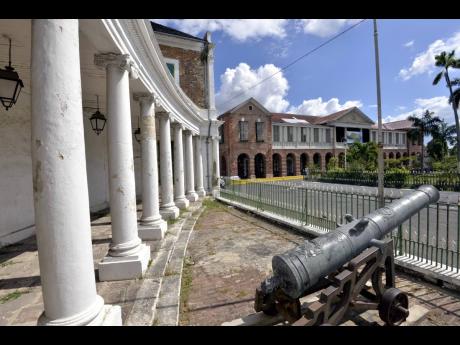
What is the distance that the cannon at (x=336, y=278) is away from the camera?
2.30 m

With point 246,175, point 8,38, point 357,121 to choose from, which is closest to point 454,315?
point 8,38

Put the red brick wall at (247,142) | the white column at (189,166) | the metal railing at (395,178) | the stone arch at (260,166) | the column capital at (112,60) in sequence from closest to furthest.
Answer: the column capital at (112,60)
the white column at (189,166)
the metal railing at (395,178)
the red brick wall at (247,142)
the stone arch at (260,166)

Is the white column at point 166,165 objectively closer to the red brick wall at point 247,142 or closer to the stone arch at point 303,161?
the red brick wall at point 247,142

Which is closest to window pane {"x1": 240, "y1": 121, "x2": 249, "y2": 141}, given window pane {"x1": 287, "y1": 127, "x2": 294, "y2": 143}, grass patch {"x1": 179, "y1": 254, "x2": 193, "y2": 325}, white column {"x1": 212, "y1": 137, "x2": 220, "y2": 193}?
window pane {"x1": 287, "y1": 127, "x2": 294, "y2": 143}

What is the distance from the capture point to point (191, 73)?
14578 millimetres

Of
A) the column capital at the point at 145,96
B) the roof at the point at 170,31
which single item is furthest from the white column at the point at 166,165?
the roof at the point at 170,31

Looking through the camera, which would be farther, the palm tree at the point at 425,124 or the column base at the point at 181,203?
the palm tree at the point at 425,124

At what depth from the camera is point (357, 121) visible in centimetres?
3784

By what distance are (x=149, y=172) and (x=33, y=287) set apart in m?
2.80

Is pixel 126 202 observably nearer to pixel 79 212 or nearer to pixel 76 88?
pixel 79 212

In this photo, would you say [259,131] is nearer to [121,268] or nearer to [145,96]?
[145,96]

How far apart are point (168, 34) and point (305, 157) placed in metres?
26.2

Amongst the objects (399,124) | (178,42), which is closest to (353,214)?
(178,42)

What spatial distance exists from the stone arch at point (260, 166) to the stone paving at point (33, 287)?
26.5 m
